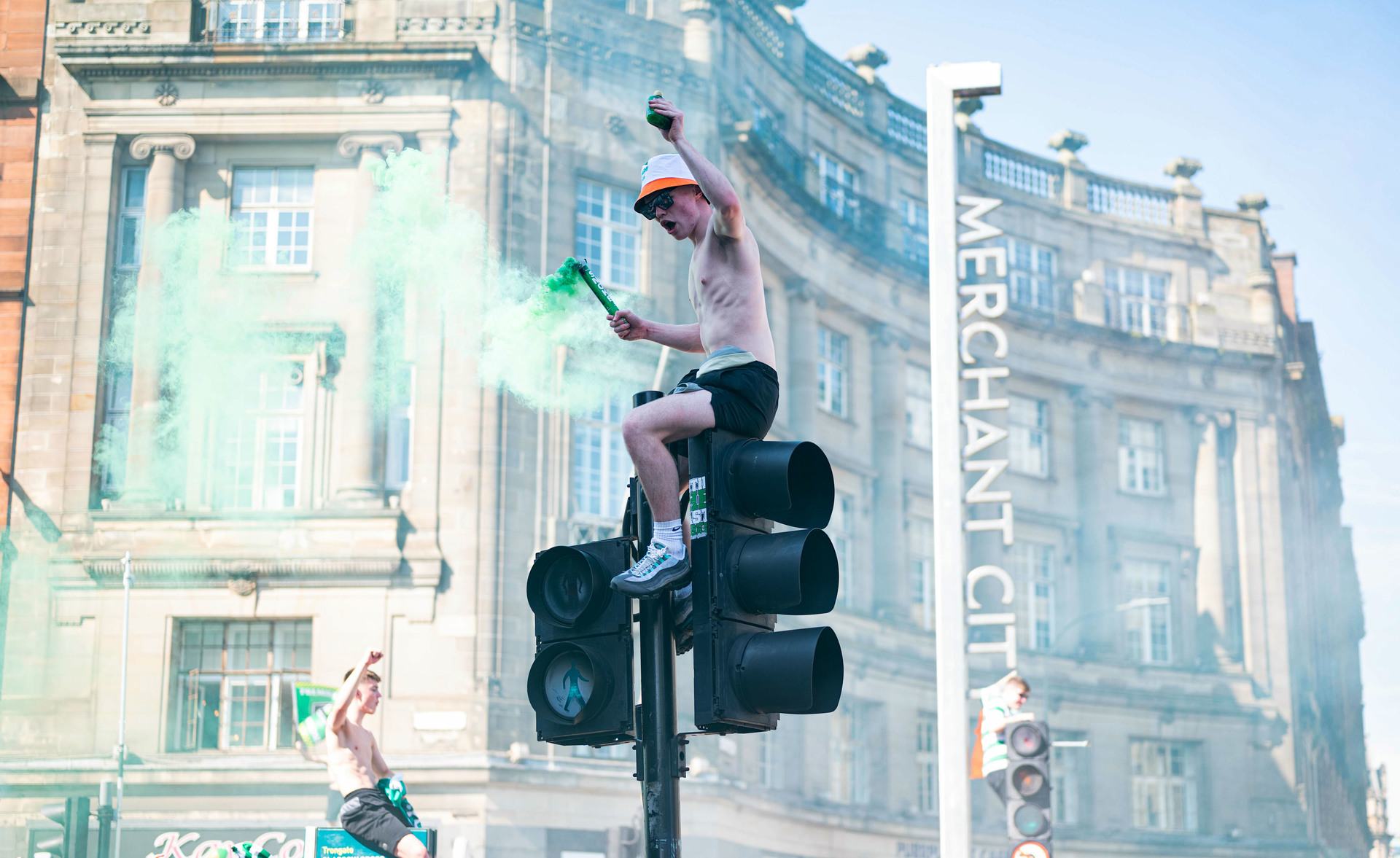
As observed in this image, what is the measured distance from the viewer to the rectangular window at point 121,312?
103ft

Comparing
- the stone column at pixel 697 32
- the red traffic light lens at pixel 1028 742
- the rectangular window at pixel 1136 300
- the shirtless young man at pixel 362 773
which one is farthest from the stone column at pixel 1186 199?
the shirtless young man at pixel 362 773

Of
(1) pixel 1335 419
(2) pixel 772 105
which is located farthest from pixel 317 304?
(1) pixel 1335 419

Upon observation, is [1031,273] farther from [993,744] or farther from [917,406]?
[993,744]

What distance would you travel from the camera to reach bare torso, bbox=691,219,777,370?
6.38m

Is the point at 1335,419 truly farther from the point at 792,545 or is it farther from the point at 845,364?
the point at 792,545

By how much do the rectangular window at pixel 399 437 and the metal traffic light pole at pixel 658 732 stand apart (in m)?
25.5

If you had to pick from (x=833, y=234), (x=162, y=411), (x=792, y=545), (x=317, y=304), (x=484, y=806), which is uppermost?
(x=833, y=234)

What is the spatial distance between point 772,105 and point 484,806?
18.2 meters

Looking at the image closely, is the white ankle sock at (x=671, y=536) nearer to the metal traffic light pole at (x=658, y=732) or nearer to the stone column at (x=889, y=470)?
the metal traffic light pole at (x=658, y=732)

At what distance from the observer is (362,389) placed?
31.5 meters

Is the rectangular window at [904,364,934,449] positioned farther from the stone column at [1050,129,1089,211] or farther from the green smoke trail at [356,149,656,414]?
the green smoke trail at [356,149,656,414]

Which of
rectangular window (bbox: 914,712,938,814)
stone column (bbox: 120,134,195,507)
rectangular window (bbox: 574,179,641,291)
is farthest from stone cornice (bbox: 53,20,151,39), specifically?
rectangular window (bbox: 914,712,938,814)

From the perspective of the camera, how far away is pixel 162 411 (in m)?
31.5

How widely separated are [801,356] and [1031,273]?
12278 millimetres
